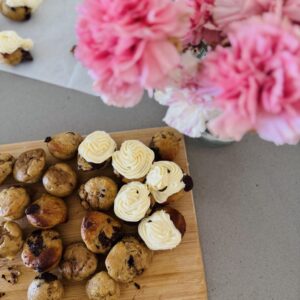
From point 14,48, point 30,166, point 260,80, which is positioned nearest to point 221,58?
point 260,80

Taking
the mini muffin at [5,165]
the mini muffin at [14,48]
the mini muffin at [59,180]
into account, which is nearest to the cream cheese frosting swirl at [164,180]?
the mini muffin at [59,180]

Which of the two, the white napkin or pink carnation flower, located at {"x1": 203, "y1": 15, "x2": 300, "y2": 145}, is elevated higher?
pink carnation flower, located at {"x1": 203, "y1": 15, "x2": 300, "y2": 145}

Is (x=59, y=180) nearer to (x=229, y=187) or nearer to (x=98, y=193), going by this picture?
(x=98, y=193)

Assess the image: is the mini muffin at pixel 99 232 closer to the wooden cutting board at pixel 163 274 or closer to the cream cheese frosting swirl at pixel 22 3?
the wooden cutting board at pixel 163 274

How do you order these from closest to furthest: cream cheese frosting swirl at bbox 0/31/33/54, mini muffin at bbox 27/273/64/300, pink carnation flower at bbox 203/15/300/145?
1. pink carnation flower at bbox 203/15/300/145
2. mini muffin at bbox 27/273/64/300
3. cream cheese frosting swirl at bbox 0/31/33/54

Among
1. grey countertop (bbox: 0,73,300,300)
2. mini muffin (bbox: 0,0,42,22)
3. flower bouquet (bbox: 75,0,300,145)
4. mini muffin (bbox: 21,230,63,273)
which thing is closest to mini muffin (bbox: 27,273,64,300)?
mini muffin (bbox: 21,230,63,273)

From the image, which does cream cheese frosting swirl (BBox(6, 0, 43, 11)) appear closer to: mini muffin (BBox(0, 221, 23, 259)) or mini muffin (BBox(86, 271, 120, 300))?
mini muffin (BBox(0, 221, 23, 259))
